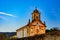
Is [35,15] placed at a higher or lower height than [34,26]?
higher

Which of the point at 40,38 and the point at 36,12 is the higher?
the point at 36,12

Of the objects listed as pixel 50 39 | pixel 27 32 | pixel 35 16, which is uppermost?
pixel 35 16

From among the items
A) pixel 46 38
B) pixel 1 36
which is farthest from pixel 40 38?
pixel 1 36

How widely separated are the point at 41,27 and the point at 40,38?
4113 centimetres

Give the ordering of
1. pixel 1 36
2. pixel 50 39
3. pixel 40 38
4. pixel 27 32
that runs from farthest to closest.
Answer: pixel 27 32
pixel 1 36
pixel 40 38
pixel 50 39

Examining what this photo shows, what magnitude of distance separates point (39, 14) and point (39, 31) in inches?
184

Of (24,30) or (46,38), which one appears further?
(24,30)

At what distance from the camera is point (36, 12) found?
54.6m

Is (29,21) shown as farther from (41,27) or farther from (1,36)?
(1,36)

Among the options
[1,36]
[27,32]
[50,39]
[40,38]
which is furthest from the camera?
[27,32]

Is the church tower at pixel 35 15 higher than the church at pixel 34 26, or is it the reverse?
the church tower at pixel 35 15

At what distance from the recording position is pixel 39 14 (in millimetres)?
54875

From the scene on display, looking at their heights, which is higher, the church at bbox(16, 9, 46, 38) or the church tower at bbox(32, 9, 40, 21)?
the church tower at bbox(32, 9, 40, 21)

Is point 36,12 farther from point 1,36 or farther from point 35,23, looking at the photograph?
point 1,36
